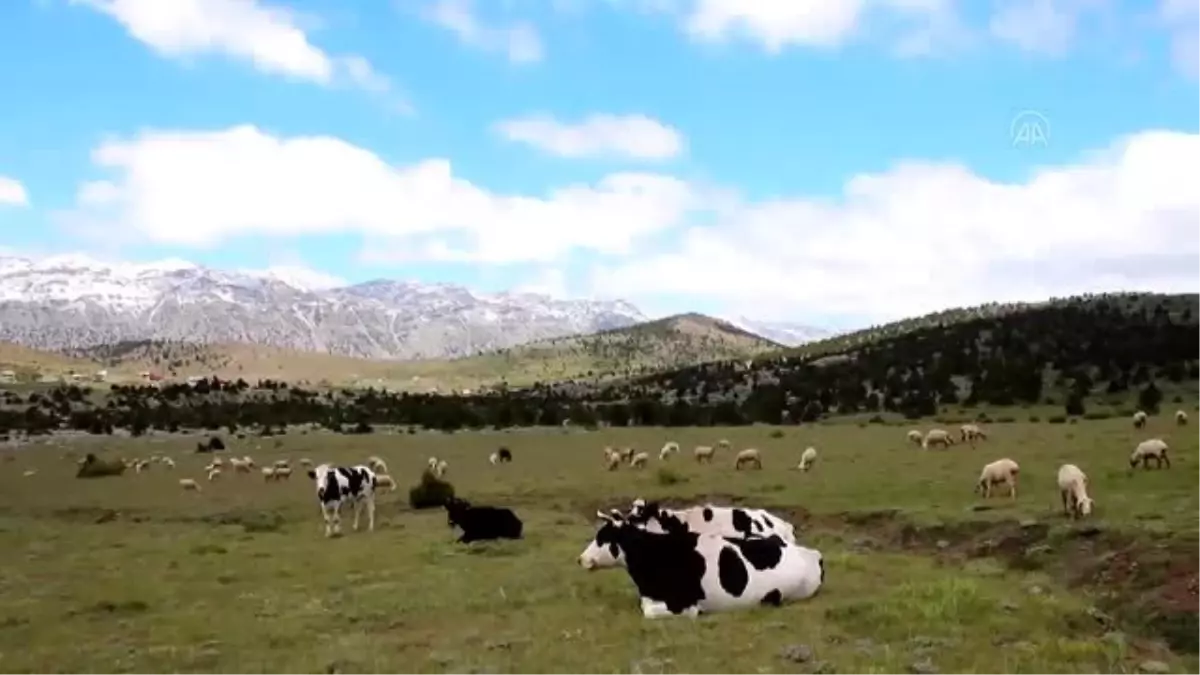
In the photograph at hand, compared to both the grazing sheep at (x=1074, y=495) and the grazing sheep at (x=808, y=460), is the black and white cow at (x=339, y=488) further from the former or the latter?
the grazing sheep at (x=1074, y=495)

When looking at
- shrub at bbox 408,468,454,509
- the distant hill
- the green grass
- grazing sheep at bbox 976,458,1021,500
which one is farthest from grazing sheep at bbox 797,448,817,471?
the distant hill

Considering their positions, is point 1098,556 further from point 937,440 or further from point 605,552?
point 937,440

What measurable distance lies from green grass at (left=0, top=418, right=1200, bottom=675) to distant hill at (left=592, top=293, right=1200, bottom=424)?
41579 mm

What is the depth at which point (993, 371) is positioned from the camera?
307ft

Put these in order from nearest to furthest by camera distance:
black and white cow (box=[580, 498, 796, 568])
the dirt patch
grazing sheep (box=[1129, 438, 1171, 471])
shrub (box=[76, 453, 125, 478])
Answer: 1. the dirt patch
2. black and white cow (box=[580, 498, 796, 568])
3. grazing sheep (box=[1129, 438, 1171, 471])
4. shrub (box=[76, 453, 125, 478])

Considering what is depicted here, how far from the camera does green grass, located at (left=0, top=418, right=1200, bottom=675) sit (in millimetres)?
12914

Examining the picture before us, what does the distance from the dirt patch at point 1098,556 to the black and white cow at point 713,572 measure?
451 centimetres

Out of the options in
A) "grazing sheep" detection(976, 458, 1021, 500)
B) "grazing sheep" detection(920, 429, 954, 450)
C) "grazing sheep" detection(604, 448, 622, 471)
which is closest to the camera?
"grazing sheep" detection(976, 458, 1021, 500)

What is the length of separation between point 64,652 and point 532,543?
38.8 feet

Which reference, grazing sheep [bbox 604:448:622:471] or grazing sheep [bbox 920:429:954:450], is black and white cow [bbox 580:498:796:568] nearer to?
grazing sheep [bbox 604:448:622:471]

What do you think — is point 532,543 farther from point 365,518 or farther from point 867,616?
point 867,616

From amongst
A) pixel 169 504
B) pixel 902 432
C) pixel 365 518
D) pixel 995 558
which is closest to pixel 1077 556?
pixel 995 558

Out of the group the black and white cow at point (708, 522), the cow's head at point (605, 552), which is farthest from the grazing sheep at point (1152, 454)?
the cow's head at point (605, 552)

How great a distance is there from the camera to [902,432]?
58.5 metres
